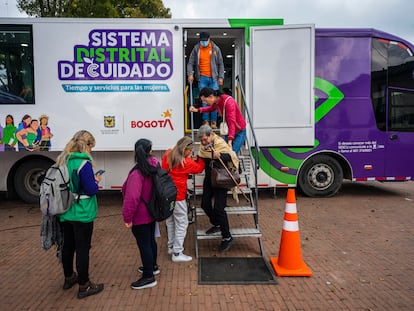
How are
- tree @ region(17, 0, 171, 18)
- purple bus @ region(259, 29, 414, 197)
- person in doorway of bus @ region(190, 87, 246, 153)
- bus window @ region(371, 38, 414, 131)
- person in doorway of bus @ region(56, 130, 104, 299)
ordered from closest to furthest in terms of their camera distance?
person in doorway of bus @ region(56, 130, 104, 299), person in doorway of bus @ region(190, 87, 246, 153), purple bus @ region(259, 29, 414, 197), bus window @ region(371, 38, 414, 131), tree @ region(17, 0, 171, 18)

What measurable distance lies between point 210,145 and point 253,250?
1578mm

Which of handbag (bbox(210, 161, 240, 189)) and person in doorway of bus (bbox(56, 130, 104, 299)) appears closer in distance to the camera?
person in doorway of bus (bbox(56, 130, 104, 299))

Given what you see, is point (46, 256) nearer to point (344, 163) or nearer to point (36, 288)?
point (36, 288)

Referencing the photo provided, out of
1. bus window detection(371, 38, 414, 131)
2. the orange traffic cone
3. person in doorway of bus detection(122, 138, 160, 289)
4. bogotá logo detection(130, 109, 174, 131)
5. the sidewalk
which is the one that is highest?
bus window detection(371, 38, 414, 131)

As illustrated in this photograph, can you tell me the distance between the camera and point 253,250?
15.5 ft

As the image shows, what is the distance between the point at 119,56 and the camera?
6484mm

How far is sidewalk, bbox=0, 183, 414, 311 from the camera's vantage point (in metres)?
3.40

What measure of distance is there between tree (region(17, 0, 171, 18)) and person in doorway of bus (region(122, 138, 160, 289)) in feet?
40.1

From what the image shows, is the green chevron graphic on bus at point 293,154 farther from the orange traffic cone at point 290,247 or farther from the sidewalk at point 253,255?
the orange traffic cone at point 290,247

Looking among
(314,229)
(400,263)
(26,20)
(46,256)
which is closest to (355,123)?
(314,229)

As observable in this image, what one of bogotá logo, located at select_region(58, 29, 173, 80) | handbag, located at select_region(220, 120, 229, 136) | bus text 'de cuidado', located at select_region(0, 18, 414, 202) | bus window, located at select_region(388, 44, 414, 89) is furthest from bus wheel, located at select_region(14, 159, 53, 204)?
bus window, located at select_region(388, 44, 414, 89)

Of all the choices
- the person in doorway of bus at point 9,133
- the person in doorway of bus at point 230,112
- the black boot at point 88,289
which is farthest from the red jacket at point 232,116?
the person in doorway of bus at point 9,133

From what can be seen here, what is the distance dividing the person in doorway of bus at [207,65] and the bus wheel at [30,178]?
11.5 ft

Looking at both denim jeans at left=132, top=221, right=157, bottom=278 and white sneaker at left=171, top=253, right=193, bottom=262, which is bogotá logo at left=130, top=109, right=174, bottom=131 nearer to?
white sneaker at left=171, top=253, right=193, bottom=262
